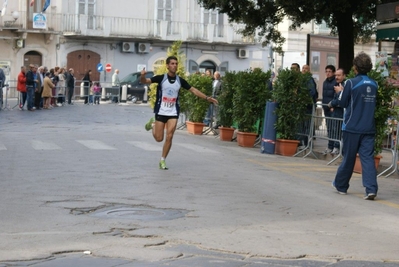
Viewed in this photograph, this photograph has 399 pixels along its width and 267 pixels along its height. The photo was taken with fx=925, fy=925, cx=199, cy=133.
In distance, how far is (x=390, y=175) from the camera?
1602cm

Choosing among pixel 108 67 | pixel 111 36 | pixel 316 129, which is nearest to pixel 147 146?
pixel 316 129

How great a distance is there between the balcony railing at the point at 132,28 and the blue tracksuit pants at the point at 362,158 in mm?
43504

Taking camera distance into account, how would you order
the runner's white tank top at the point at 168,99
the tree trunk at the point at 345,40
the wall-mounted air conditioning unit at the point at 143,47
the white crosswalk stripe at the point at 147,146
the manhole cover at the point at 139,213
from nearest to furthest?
the manhole cover at the point at 139,213 → the runner's white tank top at the point at 168,99 → the white crosswalk stripe at the point at 147,146 → the tree trunk at the point at 345,40 → the wall-mounted air conditioning unit at the point at 143,47

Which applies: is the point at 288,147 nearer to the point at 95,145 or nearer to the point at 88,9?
the point at 95,145

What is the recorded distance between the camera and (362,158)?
1218 centimetres

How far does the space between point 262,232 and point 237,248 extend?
96 centimetres

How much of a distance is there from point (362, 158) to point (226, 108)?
34.3ft

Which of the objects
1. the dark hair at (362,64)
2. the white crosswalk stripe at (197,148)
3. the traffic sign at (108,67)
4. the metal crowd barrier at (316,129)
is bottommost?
the white crosswalk stripe at (197,148)

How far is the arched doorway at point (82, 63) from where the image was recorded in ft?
185

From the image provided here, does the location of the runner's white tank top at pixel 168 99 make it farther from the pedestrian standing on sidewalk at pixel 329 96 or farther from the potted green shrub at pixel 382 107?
the pedestrian standing on sidewalk at pixel 329 96

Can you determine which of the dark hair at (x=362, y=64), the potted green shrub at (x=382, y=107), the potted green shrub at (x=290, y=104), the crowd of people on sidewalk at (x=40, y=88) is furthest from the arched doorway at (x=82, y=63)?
the dark hair at (x=362, y=64)

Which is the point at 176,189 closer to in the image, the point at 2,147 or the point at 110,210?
the point at 110,210

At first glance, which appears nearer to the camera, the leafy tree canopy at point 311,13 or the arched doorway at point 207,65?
the leafy tree canopy at point 311,13

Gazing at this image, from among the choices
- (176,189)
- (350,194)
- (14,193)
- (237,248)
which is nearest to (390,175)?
(350,194)
